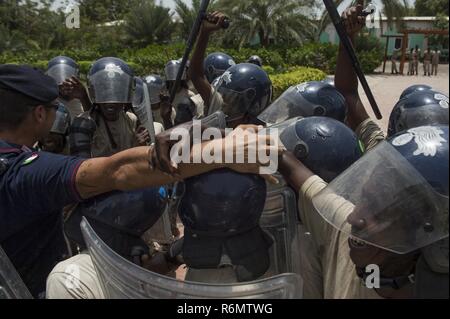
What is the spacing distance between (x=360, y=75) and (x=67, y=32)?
2797 centimetres

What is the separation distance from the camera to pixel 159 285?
1240 mm

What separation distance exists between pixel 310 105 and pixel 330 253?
1450 mm

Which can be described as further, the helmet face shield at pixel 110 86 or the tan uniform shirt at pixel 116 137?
the tan uniform shirt at pixel 116 137

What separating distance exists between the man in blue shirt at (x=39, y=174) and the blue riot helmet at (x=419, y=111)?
1455 mm

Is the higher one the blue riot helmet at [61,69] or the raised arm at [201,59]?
the raised arm at [201,59]

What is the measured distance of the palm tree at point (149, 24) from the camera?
86.7 ft

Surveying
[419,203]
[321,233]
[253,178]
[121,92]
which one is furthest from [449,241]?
[121,92]

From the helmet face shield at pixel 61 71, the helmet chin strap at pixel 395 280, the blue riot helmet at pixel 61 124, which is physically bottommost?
the helmet chin strap at pixel 395 280

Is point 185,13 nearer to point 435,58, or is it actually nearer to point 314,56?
point 314,56

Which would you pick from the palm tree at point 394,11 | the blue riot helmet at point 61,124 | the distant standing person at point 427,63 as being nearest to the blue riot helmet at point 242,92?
the blue riot helmet at point 61,124

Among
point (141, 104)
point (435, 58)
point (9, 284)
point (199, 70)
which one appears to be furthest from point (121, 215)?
point (435, 58)

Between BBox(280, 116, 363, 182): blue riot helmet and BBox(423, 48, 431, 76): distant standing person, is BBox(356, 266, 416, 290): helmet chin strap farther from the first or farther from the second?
BBox(423, 48, 431, 76): distant standing person

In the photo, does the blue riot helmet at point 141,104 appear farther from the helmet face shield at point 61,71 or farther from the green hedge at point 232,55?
the green hedge at point 232,55
